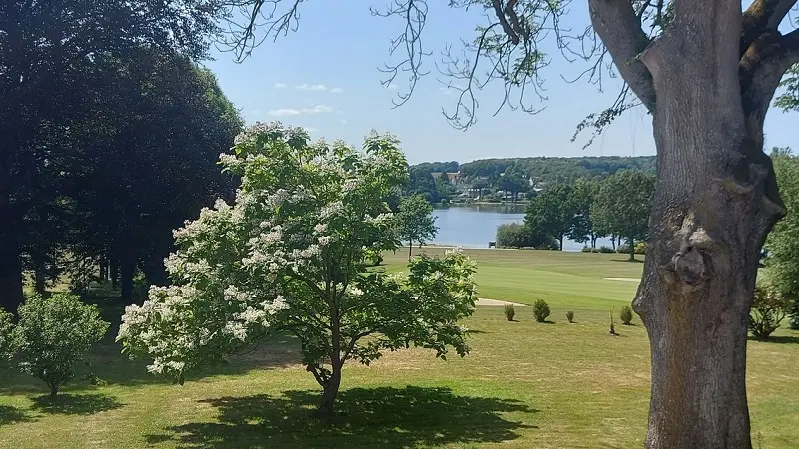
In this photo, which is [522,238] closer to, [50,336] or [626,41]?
[50,336]

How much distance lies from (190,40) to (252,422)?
16.4 meters

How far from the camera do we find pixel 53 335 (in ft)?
38.6

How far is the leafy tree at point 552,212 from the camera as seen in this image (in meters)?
92.4

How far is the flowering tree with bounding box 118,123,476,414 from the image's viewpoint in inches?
361

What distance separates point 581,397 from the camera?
496 inches

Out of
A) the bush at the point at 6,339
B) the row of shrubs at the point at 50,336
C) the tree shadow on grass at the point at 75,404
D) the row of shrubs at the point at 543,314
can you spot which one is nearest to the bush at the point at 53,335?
the row of shrubs at the point at 50,336

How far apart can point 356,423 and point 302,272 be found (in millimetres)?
2776

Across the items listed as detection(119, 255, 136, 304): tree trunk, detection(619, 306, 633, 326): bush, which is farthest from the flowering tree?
detection(619, 306, 633, 326): bush

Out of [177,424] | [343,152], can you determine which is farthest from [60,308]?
[343,152]

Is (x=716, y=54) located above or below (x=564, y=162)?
below

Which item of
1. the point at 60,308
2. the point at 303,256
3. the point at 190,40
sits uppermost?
the point at 190,40

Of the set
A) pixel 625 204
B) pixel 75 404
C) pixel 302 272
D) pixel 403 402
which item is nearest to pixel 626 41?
pixel 302 272

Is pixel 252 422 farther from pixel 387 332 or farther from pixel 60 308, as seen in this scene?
pixel 60 308

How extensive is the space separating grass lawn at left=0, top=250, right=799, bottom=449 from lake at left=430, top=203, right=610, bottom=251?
62294mm
